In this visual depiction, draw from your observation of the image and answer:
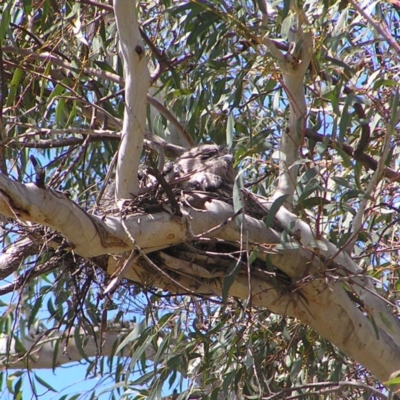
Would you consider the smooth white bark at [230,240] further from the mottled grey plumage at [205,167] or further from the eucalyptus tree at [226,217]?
the mottled grey plumage at [205,167]

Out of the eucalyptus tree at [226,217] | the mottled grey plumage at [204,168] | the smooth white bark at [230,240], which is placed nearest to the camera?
the smooth white bark at [230,240]

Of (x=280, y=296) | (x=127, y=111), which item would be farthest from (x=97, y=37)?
(x=280, y=296)

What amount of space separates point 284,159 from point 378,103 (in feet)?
1.35

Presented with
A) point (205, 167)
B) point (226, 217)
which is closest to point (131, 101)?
point (226, 217)

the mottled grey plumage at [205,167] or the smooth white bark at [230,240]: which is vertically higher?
the mottled grey plumage at [205,167]

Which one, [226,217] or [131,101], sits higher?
[131,101]

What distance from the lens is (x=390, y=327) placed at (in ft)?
9.58

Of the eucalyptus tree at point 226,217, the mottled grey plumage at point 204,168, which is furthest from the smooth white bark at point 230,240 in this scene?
the mottled grey plumage at point 204,168

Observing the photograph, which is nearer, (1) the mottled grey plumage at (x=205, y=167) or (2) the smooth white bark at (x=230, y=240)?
(2) the smooth white bark at (x=230, y=240)

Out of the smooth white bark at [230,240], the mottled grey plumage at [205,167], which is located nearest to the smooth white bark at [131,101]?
the smooth white bark at [230,240]

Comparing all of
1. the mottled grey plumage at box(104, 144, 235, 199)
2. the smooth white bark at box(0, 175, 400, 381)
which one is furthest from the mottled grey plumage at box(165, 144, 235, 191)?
the smooth white bark at box(0, 175, 400, 381)

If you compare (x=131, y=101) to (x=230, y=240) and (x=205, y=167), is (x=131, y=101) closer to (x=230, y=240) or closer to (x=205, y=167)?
(x=230, y=240)

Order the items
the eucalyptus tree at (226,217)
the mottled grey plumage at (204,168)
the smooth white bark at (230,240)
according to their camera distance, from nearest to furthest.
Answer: the smooth white bark at (230,240) → the eucalyptus tree at (226,217) → the mottled grey plumage at (204,168)

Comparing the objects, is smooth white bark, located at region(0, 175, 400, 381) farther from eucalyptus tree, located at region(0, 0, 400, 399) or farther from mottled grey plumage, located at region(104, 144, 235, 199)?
mottled grey plumage, located at region(104, 144, 235, 199)
